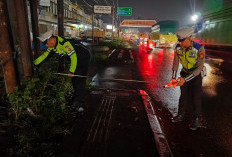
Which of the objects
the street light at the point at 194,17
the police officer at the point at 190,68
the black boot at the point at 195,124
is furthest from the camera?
the street light at the point at 194,17

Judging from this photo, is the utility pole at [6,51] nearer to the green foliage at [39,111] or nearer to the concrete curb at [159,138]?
the green foliage at [39,111]

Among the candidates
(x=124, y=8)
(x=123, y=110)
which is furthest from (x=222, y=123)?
(x=124, y=8)

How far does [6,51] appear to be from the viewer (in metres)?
3.09

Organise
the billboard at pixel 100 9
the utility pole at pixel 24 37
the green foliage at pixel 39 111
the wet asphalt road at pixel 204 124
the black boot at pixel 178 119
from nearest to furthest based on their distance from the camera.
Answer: the green foliage at pixel 39 111
the wet asphalt road at pixel 204 124
the utility pole at pixel 24 37
the black boot at pixel 178 119
the billboard at pixel 100 9

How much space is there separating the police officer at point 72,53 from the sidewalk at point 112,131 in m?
0.55

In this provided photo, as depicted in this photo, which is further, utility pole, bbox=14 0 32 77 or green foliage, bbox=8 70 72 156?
utility pole, bbox=14 0 32 77

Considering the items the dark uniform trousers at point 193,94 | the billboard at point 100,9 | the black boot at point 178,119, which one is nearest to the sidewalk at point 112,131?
the black boot at point 178,119

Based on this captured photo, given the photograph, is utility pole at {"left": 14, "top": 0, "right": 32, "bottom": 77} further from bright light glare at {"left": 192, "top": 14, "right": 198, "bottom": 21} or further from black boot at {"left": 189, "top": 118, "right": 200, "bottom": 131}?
bright light glare at {"left": 192, "top": 14, "right": 198, "bottom": 21}

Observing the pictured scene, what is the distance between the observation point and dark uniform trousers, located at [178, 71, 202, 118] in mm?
3420

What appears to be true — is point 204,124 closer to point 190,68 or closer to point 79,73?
point 190,68

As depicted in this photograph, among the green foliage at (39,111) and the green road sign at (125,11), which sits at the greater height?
the green road sign at (125,11)

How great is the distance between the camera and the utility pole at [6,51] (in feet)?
9.78

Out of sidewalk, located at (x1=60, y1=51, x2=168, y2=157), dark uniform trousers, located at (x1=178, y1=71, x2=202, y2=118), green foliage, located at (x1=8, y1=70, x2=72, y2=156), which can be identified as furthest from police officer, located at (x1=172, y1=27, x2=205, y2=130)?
green foliage, located at (x1=8, y1=70, x2=72, y2=156)

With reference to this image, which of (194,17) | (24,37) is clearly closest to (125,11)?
(194,17)
